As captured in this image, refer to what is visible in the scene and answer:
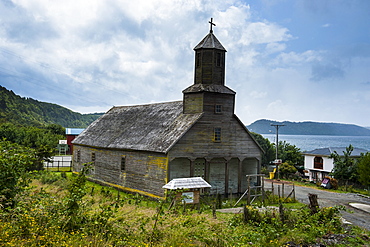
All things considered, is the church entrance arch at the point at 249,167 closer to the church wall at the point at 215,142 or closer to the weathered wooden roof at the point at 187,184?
the church wall at the point at 215,142

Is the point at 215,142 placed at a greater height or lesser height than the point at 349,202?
greater

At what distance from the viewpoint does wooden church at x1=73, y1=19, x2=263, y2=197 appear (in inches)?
998

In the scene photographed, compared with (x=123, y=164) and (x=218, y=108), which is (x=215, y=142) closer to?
(x=218, y=108)

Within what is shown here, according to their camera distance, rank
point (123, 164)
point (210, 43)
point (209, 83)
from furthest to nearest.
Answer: point (123, 164) → point (210, 43) → point (209, 83)

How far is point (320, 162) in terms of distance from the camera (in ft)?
152

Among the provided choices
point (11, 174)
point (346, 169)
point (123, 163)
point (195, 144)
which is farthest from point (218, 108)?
point (346, 169)

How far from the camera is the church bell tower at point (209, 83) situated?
26828 mm

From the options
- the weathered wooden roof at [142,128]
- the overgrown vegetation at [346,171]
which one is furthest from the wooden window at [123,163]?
the overgrown vegetation at [346,171]

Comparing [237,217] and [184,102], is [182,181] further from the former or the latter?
[184,102]

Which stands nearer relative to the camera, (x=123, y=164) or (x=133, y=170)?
(x=133, y=170)

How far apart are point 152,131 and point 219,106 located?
5986mm

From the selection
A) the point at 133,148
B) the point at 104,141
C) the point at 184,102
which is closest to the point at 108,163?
the point at 104,141

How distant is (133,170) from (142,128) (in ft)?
14.7

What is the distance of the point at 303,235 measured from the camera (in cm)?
1345
